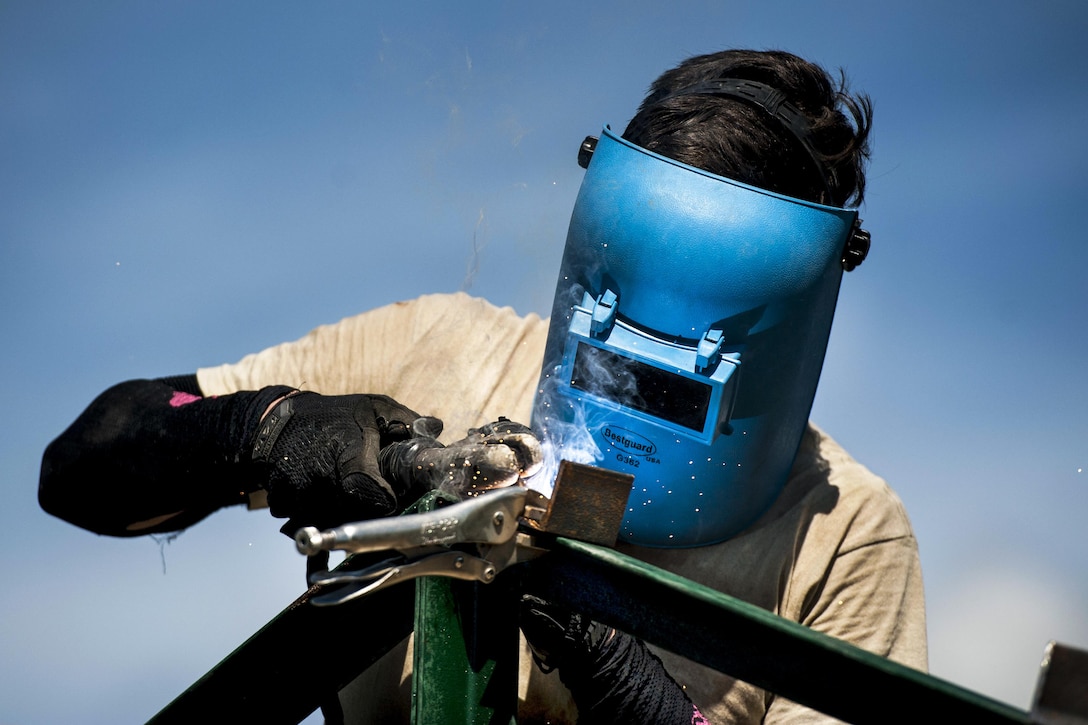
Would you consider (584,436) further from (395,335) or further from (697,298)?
(395,335)

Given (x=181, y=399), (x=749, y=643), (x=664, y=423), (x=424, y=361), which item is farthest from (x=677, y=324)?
(x=181, y=399)

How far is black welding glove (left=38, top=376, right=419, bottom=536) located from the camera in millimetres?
1810

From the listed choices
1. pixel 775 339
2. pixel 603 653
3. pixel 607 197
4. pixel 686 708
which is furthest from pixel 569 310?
pixel 686 708

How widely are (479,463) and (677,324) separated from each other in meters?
0.47

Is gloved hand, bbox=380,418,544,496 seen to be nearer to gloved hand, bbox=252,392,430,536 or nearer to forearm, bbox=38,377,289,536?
gloved hand, bbox=252,392,430,536

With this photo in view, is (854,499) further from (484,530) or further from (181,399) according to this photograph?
(181,399)

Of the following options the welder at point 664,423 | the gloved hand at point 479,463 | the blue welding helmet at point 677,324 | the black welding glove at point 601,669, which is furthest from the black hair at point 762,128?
the black welding glove at point 601,669

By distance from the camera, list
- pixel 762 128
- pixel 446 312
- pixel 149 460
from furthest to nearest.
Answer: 1. pixel 446 312
2. pixel 149 460
3. pixel 762 128

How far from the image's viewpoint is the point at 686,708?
179 centimetres

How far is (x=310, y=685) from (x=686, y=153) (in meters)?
1.13

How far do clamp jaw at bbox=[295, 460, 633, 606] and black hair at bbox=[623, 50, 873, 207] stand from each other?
87 cm

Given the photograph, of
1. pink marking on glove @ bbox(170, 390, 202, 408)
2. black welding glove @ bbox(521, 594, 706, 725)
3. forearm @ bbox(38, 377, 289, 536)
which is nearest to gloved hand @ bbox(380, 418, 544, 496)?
black welding glove @ bbox(521, 594, 706, 725)

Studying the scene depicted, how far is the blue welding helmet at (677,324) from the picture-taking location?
5.85ft

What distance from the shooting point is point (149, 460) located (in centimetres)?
214
